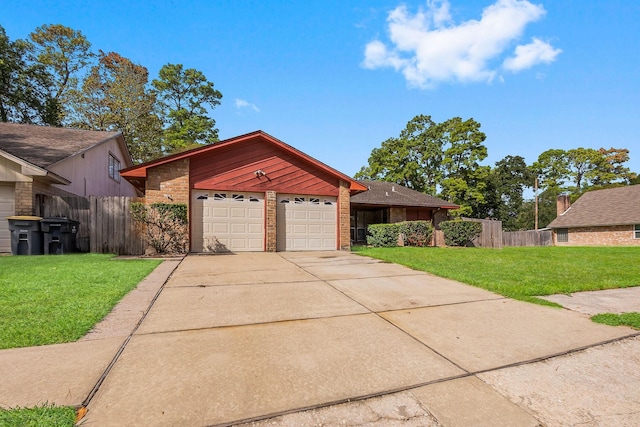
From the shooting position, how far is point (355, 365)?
2.27 metres

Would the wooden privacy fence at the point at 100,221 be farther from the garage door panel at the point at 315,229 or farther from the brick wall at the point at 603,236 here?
the brick wall at the point at 603,236

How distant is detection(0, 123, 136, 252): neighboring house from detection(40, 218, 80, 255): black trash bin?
119cm

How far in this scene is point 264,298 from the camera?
162 inches

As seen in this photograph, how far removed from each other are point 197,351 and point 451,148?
35.3 meters

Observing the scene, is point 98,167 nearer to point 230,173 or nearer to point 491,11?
point 230,173

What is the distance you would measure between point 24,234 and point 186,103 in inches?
1058

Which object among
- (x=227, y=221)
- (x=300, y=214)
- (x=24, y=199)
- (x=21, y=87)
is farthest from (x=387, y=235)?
(x=21, y=87)

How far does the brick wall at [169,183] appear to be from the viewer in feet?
31.6

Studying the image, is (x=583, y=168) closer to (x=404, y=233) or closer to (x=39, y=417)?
(x=404, y=233)

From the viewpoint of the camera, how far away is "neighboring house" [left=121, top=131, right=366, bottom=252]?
990cm

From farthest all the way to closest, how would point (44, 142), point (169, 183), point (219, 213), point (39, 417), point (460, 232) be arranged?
point (460, 232) → point (44, 142) → point (219, 213) → point (169, 183) → point (39, 417)

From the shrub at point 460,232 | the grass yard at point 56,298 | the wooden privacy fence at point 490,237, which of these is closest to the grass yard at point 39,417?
the grass yard at point 56,298

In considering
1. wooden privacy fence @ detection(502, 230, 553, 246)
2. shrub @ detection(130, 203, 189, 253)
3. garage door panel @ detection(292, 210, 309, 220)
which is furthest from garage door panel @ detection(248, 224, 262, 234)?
wooden privacy fence @ detection(502, 230, 553, 246)

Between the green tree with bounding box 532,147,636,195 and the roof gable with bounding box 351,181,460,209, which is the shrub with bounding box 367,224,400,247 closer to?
the roof gable with bounding box 351,181,460,209
